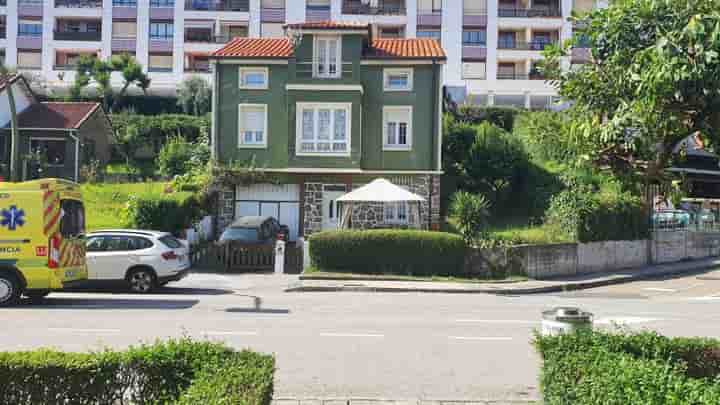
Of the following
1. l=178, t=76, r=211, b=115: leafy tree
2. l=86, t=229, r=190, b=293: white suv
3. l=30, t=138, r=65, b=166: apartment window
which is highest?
l=178, t=76, r=211, b=115: leafy tree

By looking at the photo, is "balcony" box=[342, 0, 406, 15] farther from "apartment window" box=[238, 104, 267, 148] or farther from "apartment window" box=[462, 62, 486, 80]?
"apartment window" box=[238, 104, 267, 148]

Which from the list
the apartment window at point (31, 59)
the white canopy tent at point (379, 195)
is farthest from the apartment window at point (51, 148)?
the apartment window at point (31, 59)

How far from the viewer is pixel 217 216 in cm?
3134

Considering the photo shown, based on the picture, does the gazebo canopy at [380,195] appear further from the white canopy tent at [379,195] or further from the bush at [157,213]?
the bush at [157,213]

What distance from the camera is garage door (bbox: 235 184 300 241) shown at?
31344 mm

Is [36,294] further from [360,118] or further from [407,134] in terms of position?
[407,134]

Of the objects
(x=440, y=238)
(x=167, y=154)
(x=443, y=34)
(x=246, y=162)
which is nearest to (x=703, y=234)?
(x=440, y=238)

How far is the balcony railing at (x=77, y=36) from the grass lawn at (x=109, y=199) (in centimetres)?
2733

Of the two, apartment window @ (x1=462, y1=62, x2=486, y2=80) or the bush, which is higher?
apartment window @ (x1=462, y1=62, x2=486, y2=80)

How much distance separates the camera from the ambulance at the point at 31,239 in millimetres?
15273

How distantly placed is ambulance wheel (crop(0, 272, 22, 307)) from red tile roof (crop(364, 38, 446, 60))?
19.3 metres

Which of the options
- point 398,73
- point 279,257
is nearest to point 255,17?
point 398,73

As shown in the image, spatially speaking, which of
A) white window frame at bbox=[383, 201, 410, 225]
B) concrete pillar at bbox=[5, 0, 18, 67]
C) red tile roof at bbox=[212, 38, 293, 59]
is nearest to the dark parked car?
white window frame at bbox=[383, 201, 410, 225]

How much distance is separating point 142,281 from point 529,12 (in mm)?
49188
